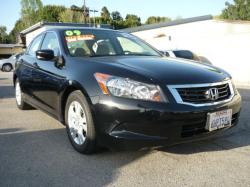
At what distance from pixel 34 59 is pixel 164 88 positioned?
284 cm

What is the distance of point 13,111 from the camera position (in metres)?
6.85

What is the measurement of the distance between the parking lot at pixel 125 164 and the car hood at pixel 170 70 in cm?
85

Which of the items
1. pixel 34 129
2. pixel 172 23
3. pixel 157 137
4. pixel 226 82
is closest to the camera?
pixel 157 137

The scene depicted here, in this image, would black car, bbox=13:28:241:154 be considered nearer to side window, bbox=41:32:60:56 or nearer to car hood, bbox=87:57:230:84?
car hood, bbox=87:57:230:84

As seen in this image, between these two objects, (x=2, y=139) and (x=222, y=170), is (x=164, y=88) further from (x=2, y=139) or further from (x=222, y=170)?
(x=2, y=139)

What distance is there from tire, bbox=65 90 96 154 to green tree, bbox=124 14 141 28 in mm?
62742

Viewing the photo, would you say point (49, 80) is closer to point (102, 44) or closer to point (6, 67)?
point (102, 44)

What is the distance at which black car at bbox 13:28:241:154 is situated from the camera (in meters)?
3.40

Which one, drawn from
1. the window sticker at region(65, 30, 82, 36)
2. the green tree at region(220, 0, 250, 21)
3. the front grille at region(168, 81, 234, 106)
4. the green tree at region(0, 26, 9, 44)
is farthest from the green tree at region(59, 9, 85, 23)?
the front grille at region(168, 81, 234, 106)

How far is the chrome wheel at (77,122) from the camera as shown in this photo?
3.97 metres

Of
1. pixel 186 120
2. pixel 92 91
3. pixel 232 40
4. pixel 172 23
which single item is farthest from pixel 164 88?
pixel 172 23

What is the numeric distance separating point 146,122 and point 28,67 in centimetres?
307

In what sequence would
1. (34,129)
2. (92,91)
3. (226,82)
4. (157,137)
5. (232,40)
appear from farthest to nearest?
(232,40) → (34,129) → (226,82) → (92,91) → (157,137)

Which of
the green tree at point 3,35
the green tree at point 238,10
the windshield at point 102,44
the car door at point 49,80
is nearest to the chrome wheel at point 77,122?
the car door at point 49,80
